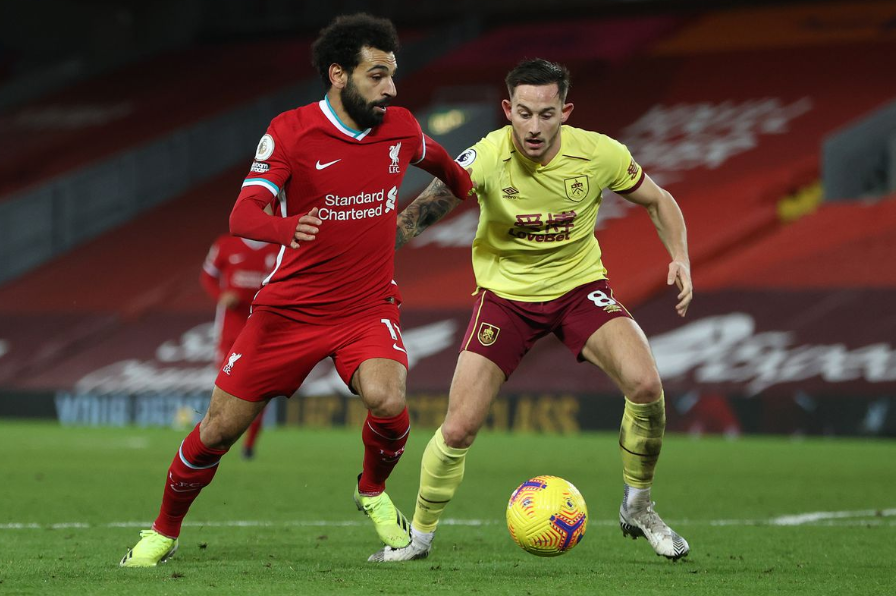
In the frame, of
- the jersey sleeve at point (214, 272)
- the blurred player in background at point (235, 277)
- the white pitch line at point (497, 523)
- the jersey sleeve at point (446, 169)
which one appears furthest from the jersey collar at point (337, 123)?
the jersey sleeve at point (214, 272)

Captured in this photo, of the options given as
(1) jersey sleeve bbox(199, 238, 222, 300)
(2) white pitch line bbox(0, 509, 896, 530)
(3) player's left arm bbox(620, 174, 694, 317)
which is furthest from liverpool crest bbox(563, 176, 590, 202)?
(1) jersey sleeve bbox(199, 238, 222, 300)

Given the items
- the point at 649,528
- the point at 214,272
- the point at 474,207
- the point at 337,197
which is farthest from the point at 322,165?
the point at 474,207

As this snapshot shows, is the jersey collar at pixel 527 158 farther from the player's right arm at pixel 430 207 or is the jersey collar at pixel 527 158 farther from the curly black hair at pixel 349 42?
the curly black hair at pixel 349 42

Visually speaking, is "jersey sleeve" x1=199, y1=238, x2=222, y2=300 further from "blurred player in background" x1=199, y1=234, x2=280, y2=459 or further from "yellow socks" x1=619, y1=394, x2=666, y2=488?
"yellow socks" x1=619, y1=394, x2=666, y2=488

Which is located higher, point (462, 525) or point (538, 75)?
point (538, 75)

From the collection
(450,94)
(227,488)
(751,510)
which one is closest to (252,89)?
(450,94)

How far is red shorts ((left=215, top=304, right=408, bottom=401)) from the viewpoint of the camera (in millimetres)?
5930

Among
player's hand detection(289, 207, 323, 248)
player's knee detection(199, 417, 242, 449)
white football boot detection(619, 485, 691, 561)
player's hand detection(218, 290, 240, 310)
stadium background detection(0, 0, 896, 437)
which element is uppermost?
player's hand detection(289, 207, 323, 248)

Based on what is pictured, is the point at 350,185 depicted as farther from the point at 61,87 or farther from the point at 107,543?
the point at 61,87

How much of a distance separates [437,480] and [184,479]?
115 centimetres

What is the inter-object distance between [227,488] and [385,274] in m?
4.06

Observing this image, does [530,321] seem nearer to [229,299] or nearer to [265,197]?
[265,197]

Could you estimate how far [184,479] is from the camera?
596 cm

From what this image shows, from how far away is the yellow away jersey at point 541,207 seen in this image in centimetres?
648
